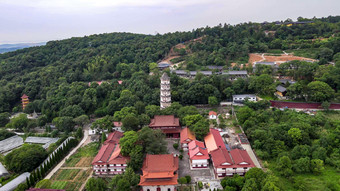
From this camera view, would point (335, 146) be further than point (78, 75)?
No

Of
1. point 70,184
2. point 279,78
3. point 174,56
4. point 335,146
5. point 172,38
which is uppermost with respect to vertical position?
point 172,38

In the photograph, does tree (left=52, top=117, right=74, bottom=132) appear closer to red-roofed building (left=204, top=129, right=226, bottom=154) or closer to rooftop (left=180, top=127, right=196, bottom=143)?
rooftop (left=180, top=127, right=196, bottom=143)

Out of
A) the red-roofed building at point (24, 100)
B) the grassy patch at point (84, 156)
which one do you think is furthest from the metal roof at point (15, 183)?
the red-roofed building at point (24, 100)

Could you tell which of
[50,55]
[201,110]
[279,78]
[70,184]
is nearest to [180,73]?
[201,110]

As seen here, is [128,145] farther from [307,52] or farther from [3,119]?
[307,52]

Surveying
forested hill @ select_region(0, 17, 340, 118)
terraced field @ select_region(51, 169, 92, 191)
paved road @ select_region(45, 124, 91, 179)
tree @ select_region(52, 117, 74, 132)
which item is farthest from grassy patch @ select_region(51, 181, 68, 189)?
forested hill @ select_region(0, 17, 340, 118)

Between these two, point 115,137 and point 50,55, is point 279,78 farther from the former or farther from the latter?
point 50,55
